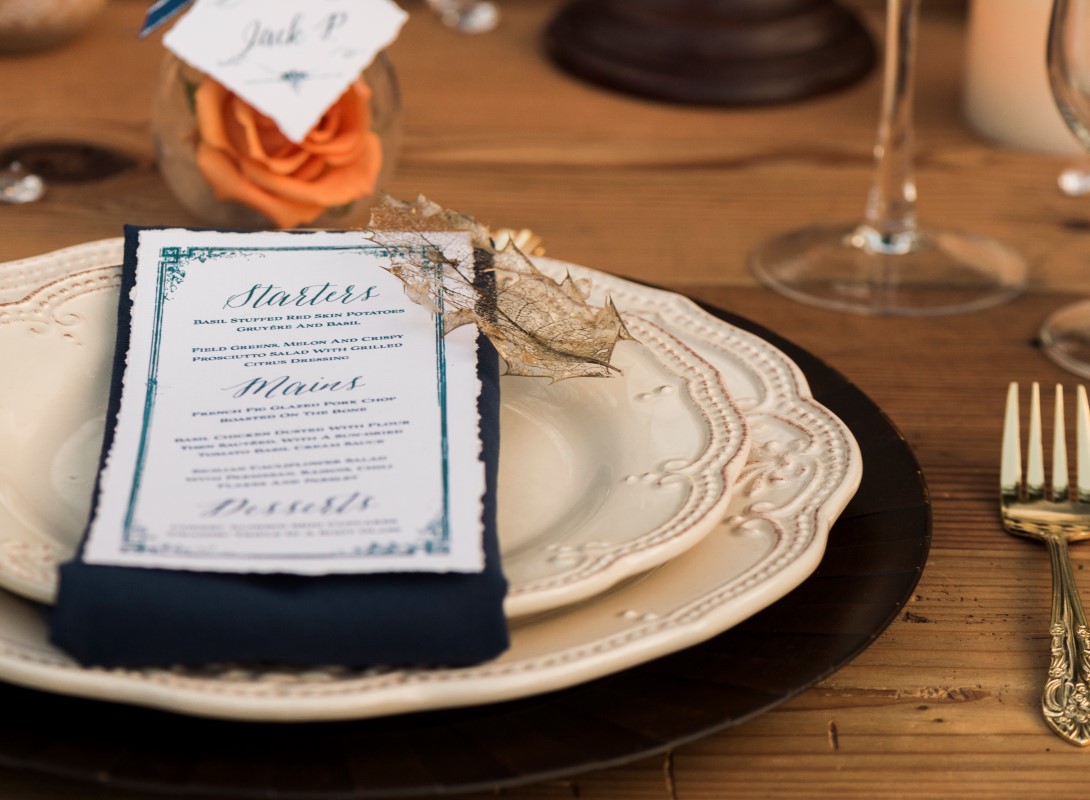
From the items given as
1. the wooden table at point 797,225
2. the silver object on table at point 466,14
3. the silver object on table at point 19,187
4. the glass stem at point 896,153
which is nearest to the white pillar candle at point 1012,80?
the wooden table at point 797,225

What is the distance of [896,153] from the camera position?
2.31ft

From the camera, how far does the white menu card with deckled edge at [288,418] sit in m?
0.32

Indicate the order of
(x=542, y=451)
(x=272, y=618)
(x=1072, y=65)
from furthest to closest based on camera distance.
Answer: (x=1072, y=65) < (x=542, y=451) < (x=272, y=618)

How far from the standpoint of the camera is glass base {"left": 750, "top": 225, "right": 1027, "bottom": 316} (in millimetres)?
670

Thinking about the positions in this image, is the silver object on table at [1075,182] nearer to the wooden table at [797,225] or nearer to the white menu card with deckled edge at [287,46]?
the wooden table at [797,225]

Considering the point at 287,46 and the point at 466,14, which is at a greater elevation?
the point at 287,46

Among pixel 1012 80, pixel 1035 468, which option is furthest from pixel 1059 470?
pixel 1012 80

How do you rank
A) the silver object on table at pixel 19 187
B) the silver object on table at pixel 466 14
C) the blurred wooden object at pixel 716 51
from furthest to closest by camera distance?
1. the silver object on table at pixel 466 14
2. the blurred wooden object at pixel 716 51
3. the silver object on table at pixel 19 187

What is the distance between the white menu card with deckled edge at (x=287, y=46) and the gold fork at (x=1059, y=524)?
32 centimetres

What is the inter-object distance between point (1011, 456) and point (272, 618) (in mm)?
304

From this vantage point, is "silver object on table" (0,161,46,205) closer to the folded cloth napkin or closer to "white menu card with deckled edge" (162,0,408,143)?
"white menu card with deckled edge" (162,0,408,143)

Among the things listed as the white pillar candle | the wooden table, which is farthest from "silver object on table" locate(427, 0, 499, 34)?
the white pillar candle

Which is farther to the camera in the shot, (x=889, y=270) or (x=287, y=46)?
(x=889, y=270)

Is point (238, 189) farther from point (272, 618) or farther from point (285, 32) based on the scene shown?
point (272, 618)
